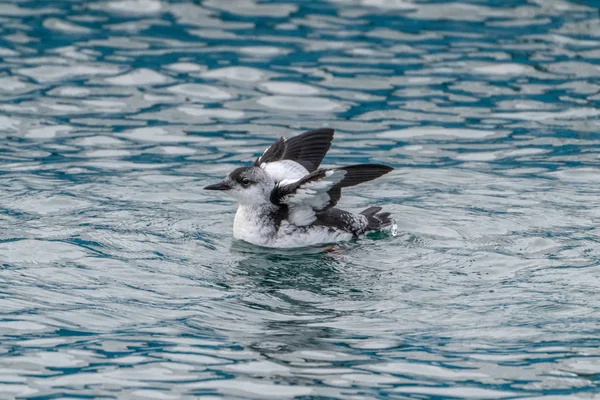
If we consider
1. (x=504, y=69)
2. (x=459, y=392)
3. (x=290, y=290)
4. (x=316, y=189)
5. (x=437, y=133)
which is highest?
(x=504, y=69)

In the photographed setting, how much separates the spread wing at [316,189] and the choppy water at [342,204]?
47 centimetres

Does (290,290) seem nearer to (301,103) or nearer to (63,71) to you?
(301,103)

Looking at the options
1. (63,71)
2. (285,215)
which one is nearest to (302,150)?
(285,215)

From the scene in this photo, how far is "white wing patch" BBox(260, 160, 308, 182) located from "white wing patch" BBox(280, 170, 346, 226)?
0.59m

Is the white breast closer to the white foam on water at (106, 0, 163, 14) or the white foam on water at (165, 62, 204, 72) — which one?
the white foam on water at (165, 62, 204, 72)

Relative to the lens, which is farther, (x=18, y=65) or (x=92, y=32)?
(x=92, y=32)

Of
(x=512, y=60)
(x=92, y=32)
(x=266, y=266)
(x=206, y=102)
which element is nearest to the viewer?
(x=266, y=266)

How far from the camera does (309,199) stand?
36.0 ft

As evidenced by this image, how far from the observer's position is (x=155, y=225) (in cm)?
1154

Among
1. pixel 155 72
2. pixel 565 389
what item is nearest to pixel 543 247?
pixel 565 389

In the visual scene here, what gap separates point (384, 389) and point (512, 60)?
1086cm

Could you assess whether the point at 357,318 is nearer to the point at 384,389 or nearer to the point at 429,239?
the point at 384,389

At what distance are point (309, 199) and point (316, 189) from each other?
1.43 feet

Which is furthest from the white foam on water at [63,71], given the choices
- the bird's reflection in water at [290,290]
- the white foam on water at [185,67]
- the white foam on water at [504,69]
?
the bird's reflection in water at [290,290]
